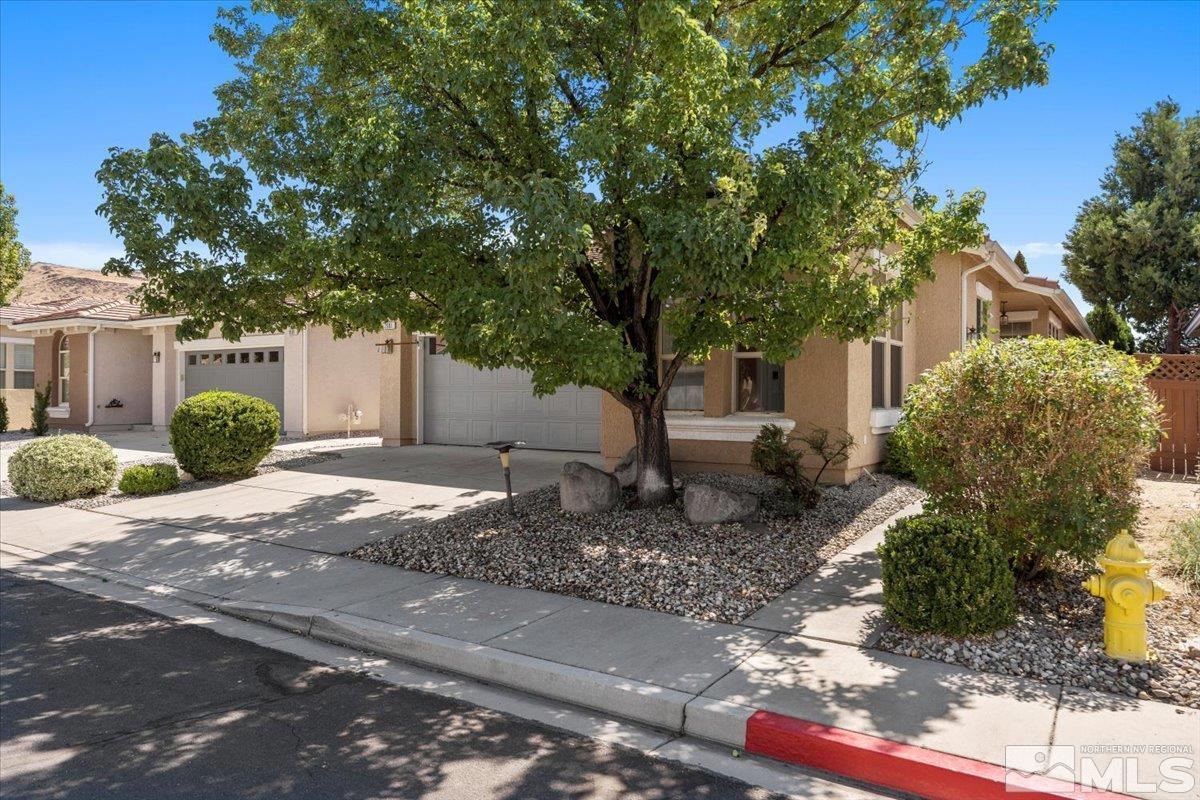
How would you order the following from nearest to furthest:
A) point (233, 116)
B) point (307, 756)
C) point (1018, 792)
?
point (1018, 792), point (307, 756), point (233, 116)

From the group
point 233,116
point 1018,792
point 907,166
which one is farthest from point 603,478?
point 233,116

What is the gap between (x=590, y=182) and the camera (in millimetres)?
7410

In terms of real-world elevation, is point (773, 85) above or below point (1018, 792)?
above

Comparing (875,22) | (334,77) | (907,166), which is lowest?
(907,166)

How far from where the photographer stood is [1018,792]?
3629 millimetres

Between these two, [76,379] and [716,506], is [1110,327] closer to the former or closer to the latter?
[716,506]

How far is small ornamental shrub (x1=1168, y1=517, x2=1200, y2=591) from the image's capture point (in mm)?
6224

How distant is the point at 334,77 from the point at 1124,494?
25.8 feet

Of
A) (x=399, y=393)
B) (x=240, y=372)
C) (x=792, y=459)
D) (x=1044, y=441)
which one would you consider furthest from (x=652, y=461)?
(x=240, y=372)

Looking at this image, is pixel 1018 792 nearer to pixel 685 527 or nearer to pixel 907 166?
pixel 685 527

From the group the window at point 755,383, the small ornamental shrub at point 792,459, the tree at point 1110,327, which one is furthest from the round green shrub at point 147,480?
the tree at point 1110,327

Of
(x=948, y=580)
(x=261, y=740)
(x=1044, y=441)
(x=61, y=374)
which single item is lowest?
(x=261, y=740)

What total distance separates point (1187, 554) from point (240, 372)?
2002 cm

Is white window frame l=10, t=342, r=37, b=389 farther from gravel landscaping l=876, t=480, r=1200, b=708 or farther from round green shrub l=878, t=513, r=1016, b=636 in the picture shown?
gravel landscaping l=876, t=480, r=1200, b=708
